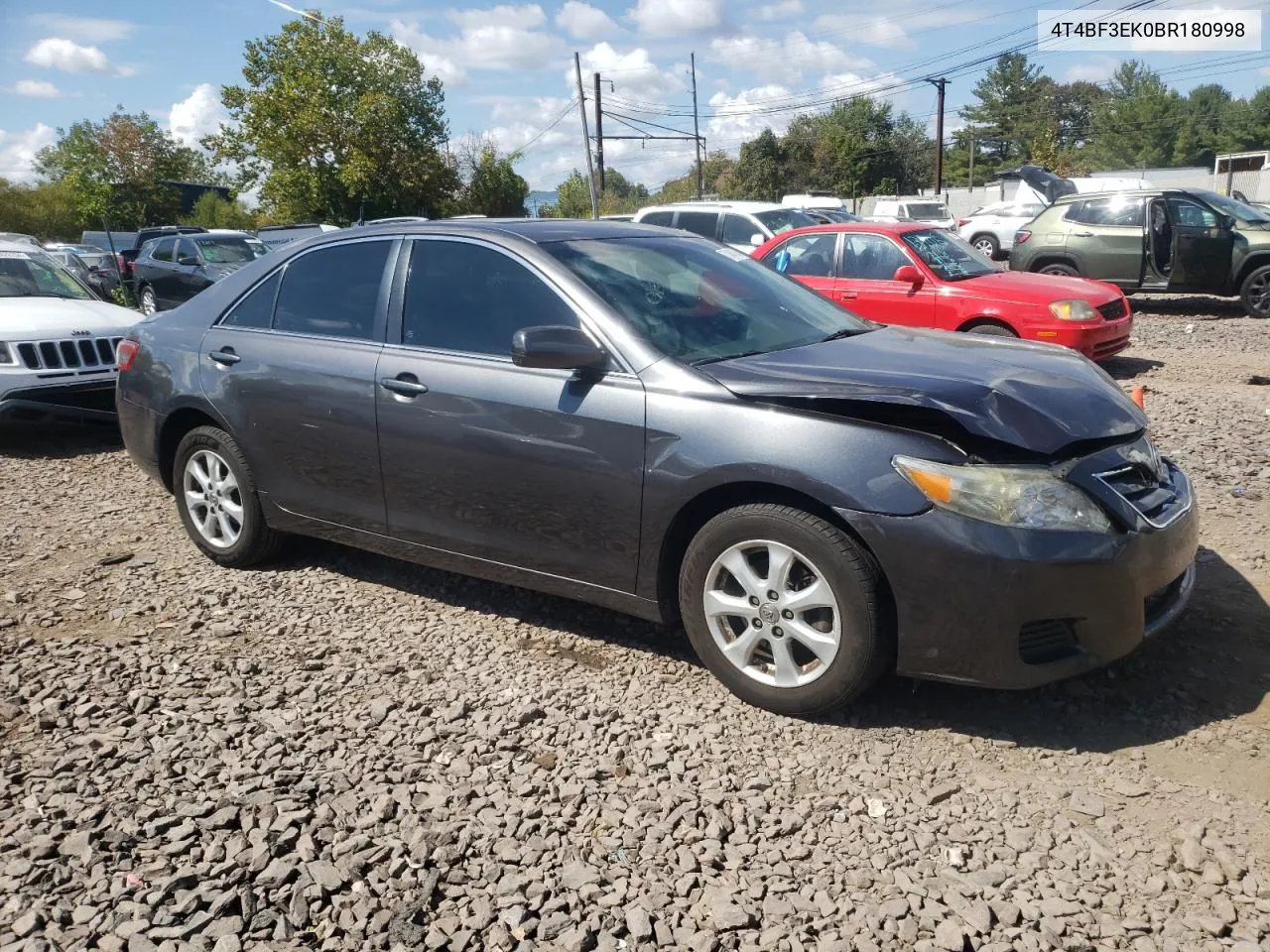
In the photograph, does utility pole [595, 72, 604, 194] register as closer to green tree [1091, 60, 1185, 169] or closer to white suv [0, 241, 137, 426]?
white suv [0, 241, 137, 426]

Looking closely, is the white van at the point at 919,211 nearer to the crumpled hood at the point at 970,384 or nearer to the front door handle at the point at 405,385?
the crumpled hood at the point at 970,384

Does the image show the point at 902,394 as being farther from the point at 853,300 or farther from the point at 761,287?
the point at 853,300

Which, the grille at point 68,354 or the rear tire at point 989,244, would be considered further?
the rear tire at point 989,244

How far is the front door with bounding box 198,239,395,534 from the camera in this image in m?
4.33

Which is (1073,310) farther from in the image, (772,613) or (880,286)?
(772,613)

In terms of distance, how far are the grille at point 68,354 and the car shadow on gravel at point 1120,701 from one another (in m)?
6.87

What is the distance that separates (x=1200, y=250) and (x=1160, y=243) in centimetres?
52

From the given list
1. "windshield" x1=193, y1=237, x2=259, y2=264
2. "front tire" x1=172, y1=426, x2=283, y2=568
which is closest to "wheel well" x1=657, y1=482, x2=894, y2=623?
"front tire" x1=172, y1=426, x2=283, y2=568

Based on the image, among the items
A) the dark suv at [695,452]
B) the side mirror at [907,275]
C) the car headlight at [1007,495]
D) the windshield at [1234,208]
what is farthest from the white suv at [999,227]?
the car headlight at [1007,495]

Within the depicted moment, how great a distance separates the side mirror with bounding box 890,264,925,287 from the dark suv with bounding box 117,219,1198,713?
5.13 m

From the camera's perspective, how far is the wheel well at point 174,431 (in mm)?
5055

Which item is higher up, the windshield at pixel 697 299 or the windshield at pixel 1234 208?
the windshield at pixel 697 299

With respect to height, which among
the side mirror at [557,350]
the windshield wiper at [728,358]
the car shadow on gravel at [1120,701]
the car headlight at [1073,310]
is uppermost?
the side mirror at [557,350]

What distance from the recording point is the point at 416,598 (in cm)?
468
